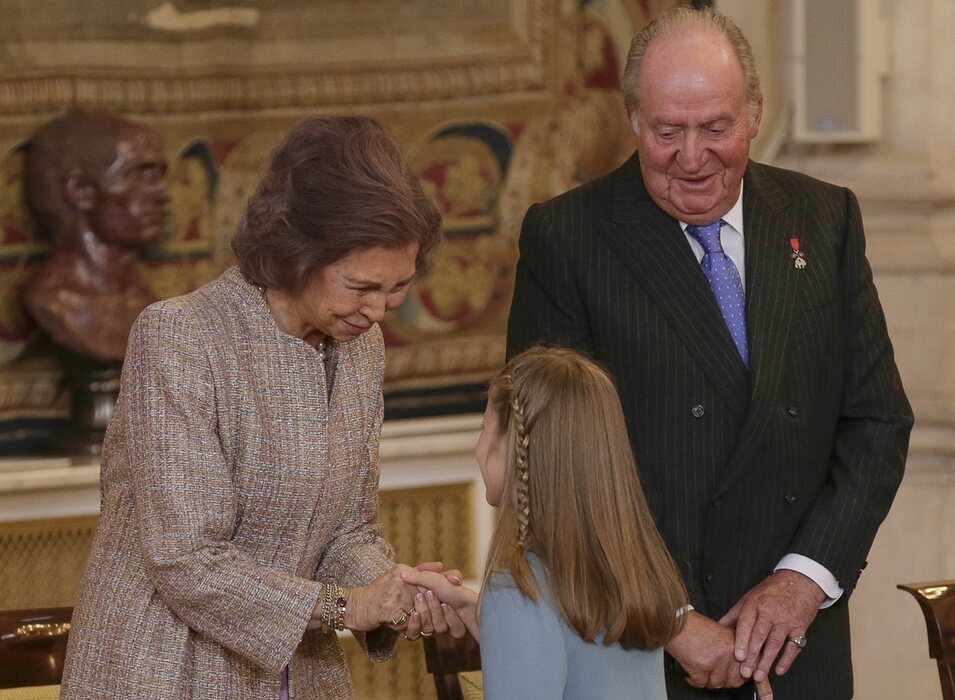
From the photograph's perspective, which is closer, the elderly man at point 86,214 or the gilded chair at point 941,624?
the gilded chair at point 941,624

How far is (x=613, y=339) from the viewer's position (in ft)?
9.93

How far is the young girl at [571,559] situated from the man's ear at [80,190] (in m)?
2.97

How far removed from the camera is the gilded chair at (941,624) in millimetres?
3385

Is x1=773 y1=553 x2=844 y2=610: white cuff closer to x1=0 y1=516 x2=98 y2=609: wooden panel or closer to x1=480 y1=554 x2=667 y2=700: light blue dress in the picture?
x1=480 y1=554 x2=667 y2=700: light blue dress

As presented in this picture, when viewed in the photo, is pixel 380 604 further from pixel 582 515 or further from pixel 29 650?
pixel 29 650

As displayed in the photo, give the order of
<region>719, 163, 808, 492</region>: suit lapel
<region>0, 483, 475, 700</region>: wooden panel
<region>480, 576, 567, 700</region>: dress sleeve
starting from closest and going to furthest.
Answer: <region>480, 576, 567, 700</region>: dress sleeve < <region>719, 163, 808, 492</region>: suit lapel < <region>0, 483, 475, 700</region>: wooden panel

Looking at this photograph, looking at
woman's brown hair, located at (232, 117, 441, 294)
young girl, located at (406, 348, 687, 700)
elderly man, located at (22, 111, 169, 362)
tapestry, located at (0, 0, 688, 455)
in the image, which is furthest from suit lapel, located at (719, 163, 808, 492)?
tapestry, located at (0, 0, 688, 455)

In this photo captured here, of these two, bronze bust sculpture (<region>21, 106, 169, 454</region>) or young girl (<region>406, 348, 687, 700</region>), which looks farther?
bronze bust sculpture (<region>21, 106, 169, 454</region>)

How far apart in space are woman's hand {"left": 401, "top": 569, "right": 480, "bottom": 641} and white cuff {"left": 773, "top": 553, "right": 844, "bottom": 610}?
0.66m

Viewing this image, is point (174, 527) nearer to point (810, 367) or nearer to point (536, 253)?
point (536, 253)

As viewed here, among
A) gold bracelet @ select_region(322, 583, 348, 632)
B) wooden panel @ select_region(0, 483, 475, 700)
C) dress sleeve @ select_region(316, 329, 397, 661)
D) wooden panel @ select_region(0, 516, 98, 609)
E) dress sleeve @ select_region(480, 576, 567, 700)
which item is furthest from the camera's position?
wooden panel @ select_region(0, 483, 475, 700)

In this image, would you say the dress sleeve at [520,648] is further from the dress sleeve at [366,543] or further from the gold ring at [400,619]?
the dress sleeve at [366,543]

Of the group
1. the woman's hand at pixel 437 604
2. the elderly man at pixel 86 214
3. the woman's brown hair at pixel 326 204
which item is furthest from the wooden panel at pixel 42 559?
the woman's brown hair at pixel 326 204

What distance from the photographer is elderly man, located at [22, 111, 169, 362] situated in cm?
511
